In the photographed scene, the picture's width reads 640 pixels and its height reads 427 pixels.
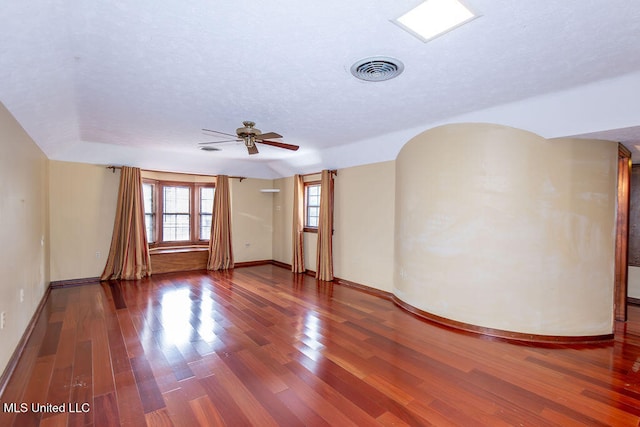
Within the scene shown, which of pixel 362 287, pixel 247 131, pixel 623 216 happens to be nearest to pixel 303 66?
pixel 247 131

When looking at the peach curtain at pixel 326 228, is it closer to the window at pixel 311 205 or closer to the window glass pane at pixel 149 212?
the window at pixel 311 205

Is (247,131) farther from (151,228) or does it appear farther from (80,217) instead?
(151,228)

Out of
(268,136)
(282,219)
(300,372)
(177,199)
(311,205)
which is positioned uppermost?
(268,136)

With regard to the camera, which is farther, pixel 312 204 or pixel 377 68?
pixel 312 204

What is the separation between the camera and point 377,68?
7.98 feet

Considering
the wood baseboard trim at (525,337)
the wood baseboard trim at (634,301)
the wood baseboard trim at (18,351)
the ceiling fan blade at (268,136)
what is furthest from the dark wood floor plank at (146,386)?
the wood baseboard trim at (634,301)

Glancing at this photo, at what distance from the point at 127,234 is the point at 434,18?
6.22 m

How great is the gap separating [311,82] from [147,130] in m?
2.92

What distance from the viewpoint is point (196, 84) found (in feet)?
9.17

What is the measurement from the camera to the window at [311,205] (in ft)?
22.5

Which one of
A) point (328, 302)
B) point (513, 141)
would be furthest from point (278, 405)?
point (513, 141)

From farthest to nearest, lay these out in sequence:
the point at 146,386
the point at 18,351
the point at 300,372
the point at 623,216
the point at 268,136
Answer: the point at 623,216 → the point at 268,136 → the point at 18,351 → the point at 300,372 → the point at 146,386

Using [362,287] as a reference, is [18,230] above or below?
above

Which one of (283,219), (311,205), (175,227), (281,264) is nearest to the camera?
(311,205)
